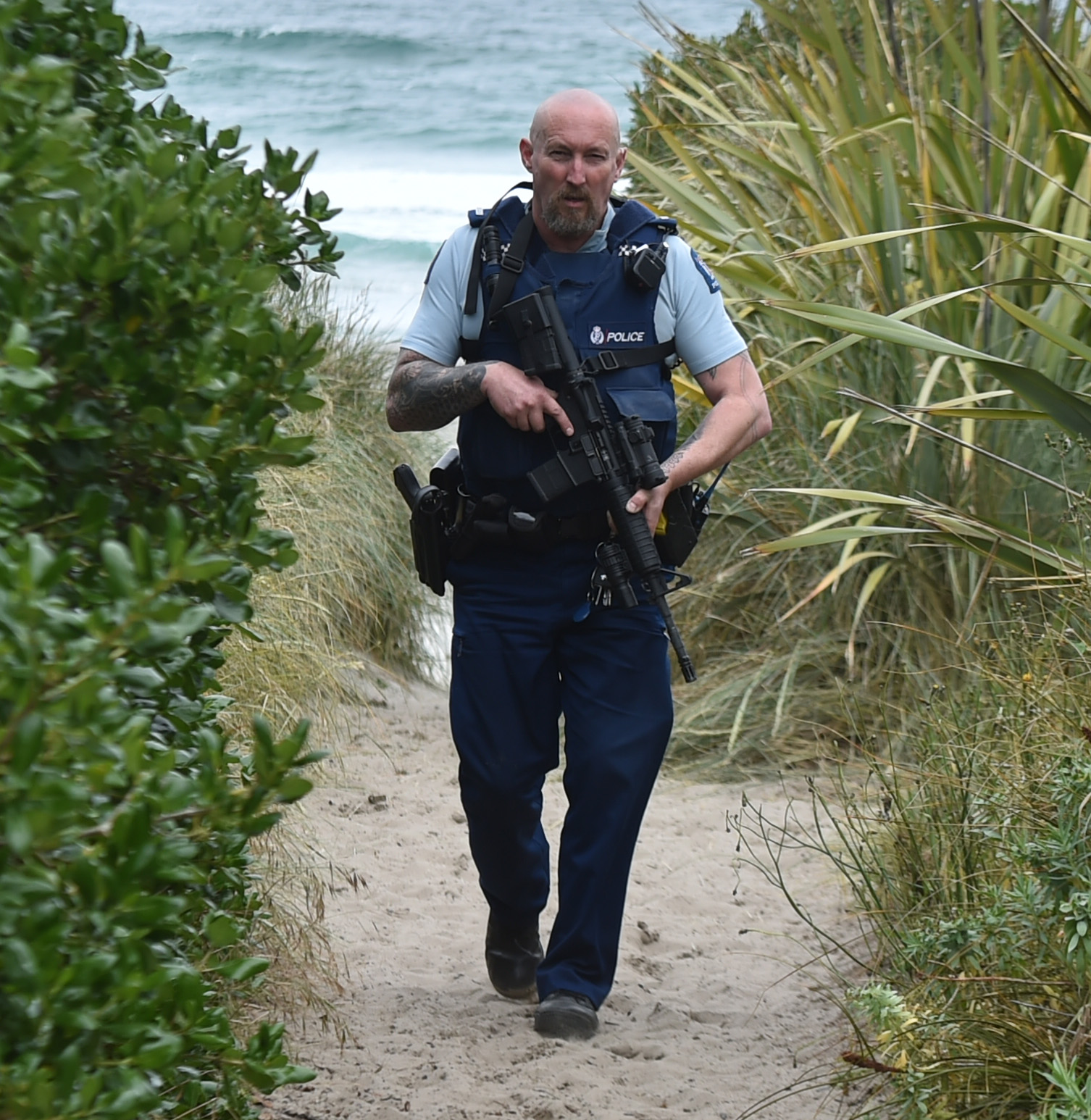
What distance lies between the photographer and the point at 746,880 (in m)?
A: 4.46

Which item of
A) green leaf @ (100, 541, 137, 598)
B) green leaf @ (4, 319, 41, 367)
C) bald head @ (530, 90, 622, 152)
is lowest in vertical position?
green leaf @ (100, 541, 137, 598)

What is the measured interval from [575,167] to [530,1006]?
196 cm

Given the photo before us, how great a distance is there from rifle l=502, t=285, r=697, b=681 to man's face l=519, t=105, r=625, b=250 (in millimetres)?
177

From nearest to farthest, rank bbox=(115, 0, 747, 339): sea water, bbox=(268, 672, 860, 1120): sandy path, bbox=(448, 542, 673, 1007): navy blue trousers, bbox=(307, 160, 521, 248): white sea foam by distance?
bbox=(268, 672, 860, 1120): sandy path
bbox=(448, 542, 673, 1007): navy blue trousers
bbox=(307, 160, 521, 248): white sea foam
bbox=(115, 0, 747, 339): sea water

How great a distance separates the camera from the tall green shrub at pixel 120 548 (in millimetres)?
1166

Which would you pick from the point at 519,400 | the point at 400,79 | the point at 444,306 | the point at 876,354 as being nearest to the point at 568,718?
the point at 519,400

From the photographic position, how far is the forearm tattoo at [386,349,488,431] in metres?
3.24

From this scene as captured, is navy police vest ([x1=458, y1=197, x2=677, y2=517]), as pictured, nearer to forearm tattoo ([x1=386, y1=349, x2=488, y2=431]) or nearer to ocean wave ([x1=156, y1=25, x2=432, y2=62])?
forearm tattoo ([x1=386, y1=349, x2=488, y2=431])

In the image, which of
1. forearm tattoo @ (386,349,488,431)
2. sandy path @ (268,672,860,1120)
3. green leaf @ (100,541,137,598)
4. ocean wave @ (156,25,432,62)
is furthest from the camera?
ocean wave @ (156,25,432,62)

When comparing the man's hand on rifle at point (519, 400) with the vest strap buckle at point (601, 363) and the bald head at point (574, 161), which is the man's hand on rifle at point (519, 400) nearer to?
the vest strap buckle at point (601, 363)

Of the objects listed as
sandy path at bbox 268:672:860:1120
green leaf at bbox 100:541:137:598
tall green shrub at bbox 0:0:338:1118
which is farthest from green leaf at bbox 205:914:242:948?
sandy path at bbox 268:672:860:1120

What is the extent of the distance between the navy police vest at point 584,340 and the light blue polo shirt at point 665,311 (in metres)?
0.03

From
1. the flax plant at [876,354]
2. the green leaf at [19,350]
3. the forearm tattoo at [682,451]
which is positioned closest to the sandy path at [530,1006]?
the flax plant at [876,354]

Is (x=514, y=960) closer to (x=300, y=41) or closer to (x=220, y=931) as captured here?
(x=220, y=931)
